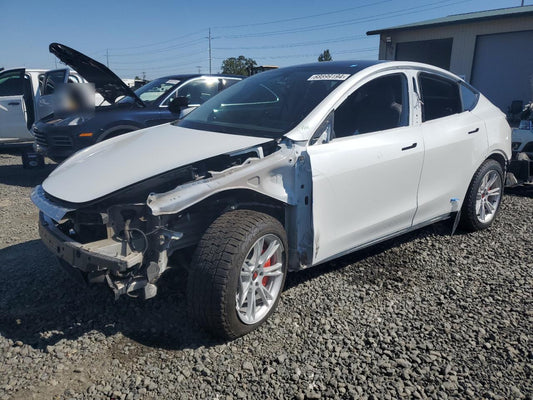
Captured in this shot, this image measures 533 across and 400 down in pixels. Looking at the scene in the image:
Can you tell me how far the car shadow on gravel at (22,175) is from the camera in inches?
296

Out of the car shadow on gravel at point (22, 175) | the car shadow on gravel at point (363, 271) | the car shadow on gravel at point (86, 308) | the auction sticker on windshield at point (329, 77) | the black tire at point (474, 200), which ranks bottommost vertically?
the car shadow on gravel at point (22, 175)

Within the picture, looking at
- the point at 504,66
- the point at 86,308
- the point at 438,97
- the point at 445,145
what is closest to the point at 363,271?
the point at 445,145

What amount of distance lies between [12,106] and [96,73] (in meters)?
4.11

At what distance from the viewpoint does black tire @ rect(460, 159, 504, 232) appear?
4.42 m

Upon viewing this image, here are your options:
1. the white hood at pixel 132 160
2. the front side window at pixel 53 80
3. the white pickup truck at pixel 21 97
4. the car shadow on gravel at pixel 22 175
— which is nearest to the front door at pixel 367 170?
the white hood at pixel 132 160

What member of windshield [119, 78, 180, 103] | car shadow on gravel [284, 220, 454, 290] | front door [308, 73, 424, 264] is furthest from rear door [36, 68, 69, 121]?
front door [308, 73, 424, 264]

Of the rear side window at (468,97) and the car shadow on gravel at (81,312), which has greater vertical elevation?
the rear side window at (468,97)

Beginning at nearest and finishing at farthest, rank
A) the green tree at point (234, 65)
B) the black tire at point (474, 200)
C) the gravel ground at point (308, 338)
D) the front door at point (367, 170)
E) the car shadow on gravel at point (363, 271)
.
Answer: the gravel ground at point (308, 338) → the front door at point (367, 170) → the car shadow on gravel at point (363, 271) → the black tire at point (474, 200) → the green tree at point (234, 65)

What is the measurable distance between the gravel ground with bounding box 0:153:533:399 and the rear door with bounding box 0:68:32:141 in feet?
21.9

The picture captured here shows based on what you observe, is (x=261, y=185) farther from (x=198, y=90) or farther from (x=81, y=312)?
(x=198, y=90)

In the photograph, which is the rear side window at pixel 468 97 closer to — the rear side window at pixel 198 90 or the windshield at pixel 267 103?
the windshield at pixel 267 103

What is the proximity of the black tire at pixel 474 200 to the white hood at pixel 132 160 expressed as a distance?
96.8 inches

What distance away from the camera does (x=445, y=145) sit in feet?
13.0

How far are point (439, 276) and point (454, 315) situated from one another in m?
0.65
